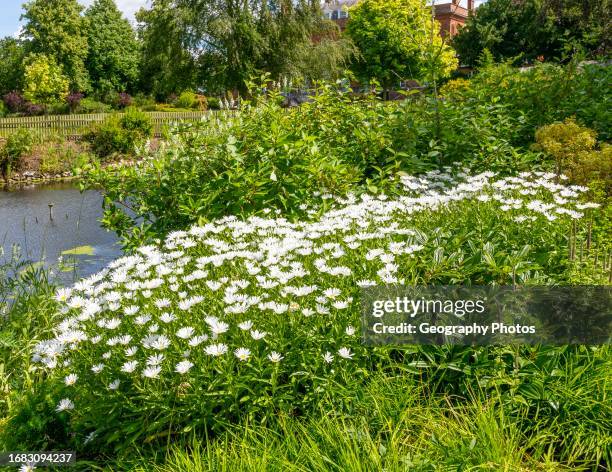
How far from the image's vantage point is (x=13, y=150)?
18.1 meters

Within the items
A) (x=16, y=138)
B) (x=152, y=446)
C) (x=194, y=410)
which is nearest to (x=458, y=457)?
(x=194, y=410)

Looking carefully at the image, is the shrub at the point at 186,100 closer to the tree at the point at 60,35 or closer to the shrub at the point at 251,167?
the tree at the point at 60,35

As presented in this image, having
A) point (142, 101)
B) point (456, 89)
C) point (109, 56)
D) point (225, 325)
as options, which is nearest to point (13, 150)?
point (456, 89)

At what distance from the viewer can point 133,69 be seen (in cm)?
4216

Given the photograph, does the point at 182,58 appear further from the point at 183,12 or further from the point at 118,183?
the point at 118,183

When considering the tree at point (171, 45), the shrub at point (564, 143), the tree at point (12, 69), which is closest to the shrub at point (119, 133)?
the tree at point (171, 45)

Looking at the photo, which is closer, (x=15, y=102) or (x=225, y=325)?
(x=225, y=325)

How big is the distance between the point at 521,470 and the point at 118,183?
4092 mm

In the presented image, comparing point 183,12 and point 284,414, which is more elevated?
point 183,12

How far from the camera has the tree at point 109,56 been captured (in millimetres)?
41781

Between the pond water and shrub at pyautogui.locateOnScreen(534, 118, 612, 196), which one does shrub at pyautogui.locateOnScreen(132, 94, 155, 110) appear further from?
shrub at pyautogui.locateOnScreen(534, 118, 612, 196)

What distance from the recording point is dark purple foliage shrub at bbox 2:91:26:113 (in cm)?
3625

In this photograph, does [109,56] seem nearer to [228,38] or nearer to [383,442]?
[228,38]

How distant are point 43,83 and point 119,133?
1344 cm
